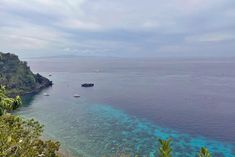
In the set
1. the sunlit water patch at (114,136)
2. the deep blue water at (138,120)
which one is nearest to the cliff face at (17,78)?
the deep blue water at (138,120)

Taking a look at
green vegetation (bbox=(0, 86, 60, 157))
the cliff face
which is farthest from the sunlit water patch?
the cliff face

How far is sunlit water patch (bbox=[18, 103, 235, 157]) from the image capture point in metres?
54.5

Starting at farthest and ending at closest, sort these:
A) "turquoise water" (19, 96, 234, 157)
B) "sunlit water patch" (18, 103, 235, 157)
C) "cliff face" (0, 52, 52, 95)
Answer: "cliff face" (0, 52, 52, 95), "turquoise water" (19, 96, 234, 157), "sunlit water patch" (18, 103, 235, 157)

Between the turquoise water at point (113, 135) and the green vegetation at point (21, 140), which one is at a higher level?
the green vegetation at point (21, 140)

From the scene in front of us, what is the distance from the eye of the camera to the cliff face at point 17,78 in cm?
12900

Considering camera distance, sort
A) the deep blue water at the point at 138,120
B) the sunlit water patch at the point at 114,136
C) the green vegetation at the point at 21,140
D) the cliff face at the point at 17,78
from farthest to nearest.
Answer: the cliff face at the point at 17,78
the deep blue water at the point at 138,120
the sunlit water patch at the point at 114,136
the green vegetation at the point at 21,140

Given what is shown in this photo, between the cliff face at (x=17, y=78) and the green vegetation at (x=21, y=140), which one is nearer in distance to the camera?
the green vegetation at (x=21, y=140)

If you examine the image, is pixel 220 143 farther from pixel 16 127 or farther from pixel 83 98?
pixel 83 98

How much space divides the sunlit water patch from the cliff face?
48579 mm

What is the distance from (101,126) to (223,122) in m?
36.3

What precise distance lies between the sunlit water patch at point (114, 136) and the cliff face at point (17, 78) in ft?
159

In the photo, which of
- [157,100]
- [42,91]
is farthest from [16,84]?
[157,100]

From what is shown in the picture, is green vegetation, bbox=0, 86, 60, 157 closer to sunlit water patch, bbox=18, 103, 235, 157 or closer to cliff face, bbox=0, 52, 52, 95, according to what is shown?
sunlit water patch, bbox=18, 103, 235, 157

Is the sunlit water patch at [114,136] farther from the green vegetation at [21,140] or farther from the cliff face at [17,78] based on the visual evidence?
the cliff face at [17,78]
